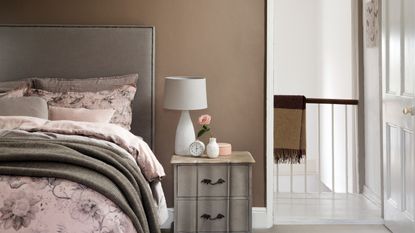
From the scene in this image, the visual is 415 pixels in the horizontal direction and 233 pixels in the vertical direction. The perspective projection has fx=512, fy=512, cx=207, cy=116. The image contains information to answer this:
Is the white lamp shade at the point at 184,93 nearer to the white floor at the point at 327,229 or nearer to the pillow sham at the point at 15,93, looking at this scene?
the pillow sham at the point at 15,93

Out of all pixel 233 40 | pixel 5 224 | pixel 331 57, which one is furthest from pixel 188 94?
pixel 331 57

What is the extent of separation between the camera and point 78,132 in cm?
288

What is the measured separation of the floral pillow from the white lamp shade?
11.7 inches

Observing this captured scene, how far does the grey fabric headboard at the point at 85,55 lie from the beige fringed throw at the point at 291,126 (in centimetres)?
153

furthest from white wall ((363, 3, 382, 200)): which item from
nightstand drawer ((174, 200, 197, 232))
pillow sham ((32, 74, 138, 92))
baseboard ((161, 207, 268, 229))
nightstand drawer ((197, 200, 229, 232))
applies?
pillow sham ((32, 74, 138, 92))

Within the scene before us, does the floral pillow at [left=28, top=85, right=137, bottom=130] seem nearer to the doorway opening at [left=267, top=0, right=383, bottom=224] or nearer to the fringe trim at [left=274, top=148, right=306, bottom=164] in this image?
the doorway opening at [left=267, top=0, right=383, bottom=224]

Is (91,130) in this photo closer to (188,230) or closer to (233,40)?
(188,230)

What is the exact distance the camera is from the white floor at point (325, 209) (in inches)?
161

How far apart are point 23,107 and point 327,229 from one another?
92.2 inches

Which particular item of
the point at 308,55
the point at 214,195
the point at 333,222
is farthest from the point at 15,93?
the point at 308,55

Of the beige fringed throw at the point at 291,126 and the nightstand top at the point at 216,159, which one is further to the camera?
the beige fringed throw at the point at 291,126

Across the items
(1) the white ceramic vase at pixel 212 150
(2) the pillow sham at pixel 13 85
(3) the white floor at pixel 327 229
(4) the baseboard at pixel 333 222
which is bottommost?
(3) the white floor at pixel 327 229

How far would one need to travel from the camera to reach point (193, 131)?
3.69m

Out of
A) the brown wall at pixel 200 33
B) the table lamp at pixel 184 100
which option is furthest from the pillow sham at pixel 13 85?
the table lamp at pixel 184 100
